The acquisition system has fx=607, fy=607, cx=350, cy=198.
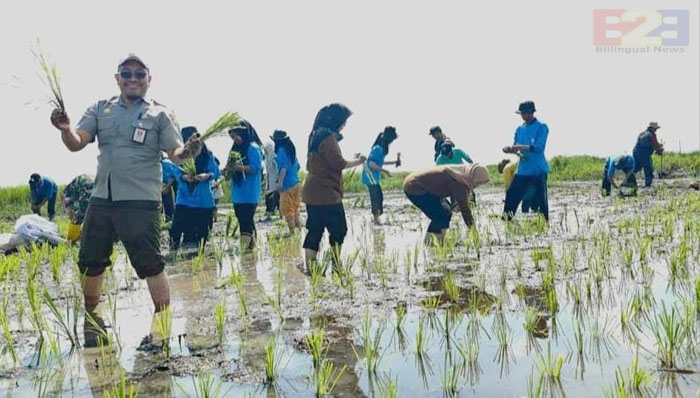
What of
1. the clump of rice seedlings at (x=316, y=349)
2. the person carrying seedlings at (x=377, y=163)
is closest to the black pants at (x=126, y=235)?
the clump of rice seedlings at (x=316, y=349)

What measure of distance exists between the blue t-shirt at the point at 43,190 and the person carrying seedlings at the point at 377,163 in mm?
6038

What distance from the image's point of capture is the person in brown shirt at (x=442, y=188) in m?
6.21

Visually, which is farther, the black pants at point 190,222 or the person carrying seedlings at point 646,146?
the person carrying seedlings at point 646,146

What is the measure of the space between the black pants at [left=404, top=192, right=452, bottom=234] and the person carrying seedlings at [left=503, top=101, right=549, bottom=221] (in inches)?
51.3

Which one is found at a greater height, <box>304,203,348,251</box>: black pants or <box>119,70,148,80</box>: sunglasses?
<box>119,70,148,80</box>: sunglasses

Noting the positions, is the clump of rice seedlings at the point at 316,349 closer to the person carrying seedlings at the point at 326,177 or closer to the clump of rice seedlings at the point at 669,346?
the clump of rice seedlings at the point at 669,346

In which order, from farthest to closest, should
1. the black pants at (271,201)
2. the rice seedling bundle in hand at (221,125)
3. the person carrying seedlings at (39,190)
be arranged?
the black pants at (271,201) → the person carrying seedlings at (39,190) → the rice seedling bundle in hand at (221,125)

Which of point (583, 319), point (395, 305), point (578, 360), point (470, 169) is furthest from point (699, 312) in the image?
point (470, 169)

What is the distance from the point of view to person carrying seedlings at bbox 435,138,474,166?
27.6 ft

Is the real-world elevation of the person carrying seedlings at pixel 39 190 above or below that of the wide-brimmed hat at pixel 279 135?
below

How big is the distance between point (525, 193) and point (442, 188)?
1753 mm

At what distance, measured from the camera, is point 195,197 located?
6605mm

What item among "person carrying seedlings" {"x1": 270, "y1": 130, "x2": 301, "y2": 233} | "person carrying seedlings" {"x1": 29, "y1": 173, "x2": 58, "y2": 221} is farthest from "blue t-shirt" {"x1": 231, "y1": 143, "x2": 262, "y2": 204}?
"person carrying seedlings" {"x1": 29, "y1": 173, "x2": 58, "y2": 221}

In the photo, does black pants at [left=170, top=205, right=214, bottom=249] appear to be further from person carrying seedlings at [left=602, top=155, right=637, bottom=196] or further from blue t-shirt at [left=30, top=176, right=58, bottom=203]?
person carrying seedlings at [left=602, top=155, right=637, bottom=196]
